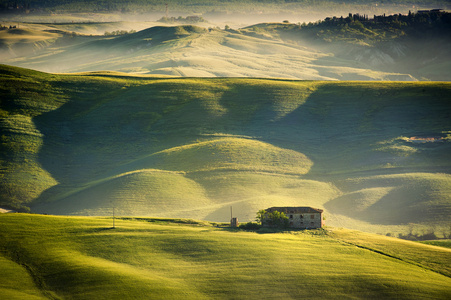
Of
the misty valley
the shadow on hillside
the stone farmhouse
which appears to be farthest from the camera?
the shadow on hillside

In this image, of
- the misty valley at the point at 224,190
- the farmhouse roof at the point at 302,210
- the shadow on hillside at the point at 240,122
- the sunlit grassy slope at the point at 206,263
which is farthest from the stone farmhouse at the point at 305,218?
the shadow on hillside at the point at 240,122

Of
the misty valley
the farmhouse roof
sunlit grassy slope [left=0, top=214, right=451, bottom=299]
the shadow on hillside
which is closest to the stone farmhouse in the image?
the farmhouse roof

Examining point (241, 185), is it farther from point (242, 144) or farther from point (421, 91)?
point (421, 91)

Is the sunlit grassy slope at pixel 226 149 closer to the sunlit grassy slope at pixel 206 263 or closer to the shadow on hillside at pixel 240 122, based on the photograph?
the shadow on hillside at pixel 240 122

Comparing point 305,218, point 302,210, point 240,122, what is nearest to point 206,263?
point 305,218

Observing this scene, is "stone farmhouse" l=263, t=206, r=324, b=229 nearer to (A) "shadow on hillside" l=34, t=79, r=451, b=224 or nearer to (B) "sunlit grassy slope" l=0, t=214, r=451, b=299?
(B) "sunlit grassy slope" l=0, t=214, r=451, b=299

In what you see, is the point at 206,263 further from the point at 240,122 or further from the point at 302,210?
the point at 240,122

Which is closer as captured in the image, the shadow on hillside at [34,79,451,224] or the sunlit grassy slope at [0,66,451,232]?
the sunlit grassy slope at [0,66,451,232]
